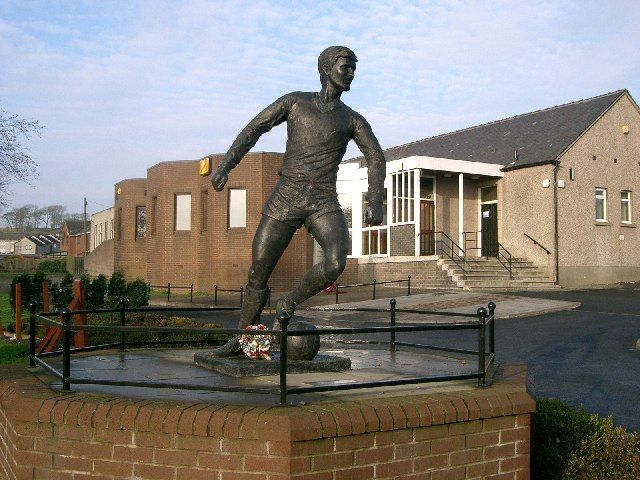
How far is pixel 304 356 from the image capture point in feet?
18.0

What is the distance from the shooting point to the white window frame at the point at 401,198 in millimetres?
27719

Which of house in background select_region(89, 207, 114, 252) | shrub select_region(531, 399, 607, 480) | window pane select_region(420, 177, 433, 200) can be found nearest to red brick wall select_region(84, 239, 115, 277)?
house in background select_region(89, 207, 114, 252)

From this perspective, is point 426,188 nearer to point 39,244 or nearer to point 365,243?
point 365,243

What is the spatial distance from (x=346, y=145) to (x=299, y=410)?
2602 mm

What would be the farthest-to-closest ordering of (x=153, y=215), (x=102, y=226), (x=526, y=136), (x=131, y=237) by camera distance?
(x=102, y=226), (x=131, y=237), (x=153, y=215), (x=526, y=136)

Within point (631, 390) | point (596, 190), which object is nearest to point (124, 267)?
point (596, 190)

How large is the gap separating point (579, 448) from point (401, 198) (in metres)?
23.7

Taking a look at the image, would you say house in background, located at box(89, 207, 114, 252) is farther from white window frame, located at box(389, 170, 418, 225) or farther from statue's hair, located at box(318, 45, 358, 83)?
statue's hair, located at box(318, 45, 358, 83)

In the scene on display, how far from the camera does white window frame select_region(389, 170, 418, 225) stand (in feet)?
90.9

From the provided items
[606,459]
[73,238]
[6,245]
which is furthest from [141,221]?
[6,245]

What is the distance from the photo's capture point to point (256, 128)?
569cm

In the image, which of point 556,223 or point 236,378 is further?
point 556,223

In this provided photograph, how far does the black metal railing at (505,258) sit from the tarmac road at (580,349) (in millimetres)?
4270

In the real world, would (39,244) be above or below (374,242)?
above
